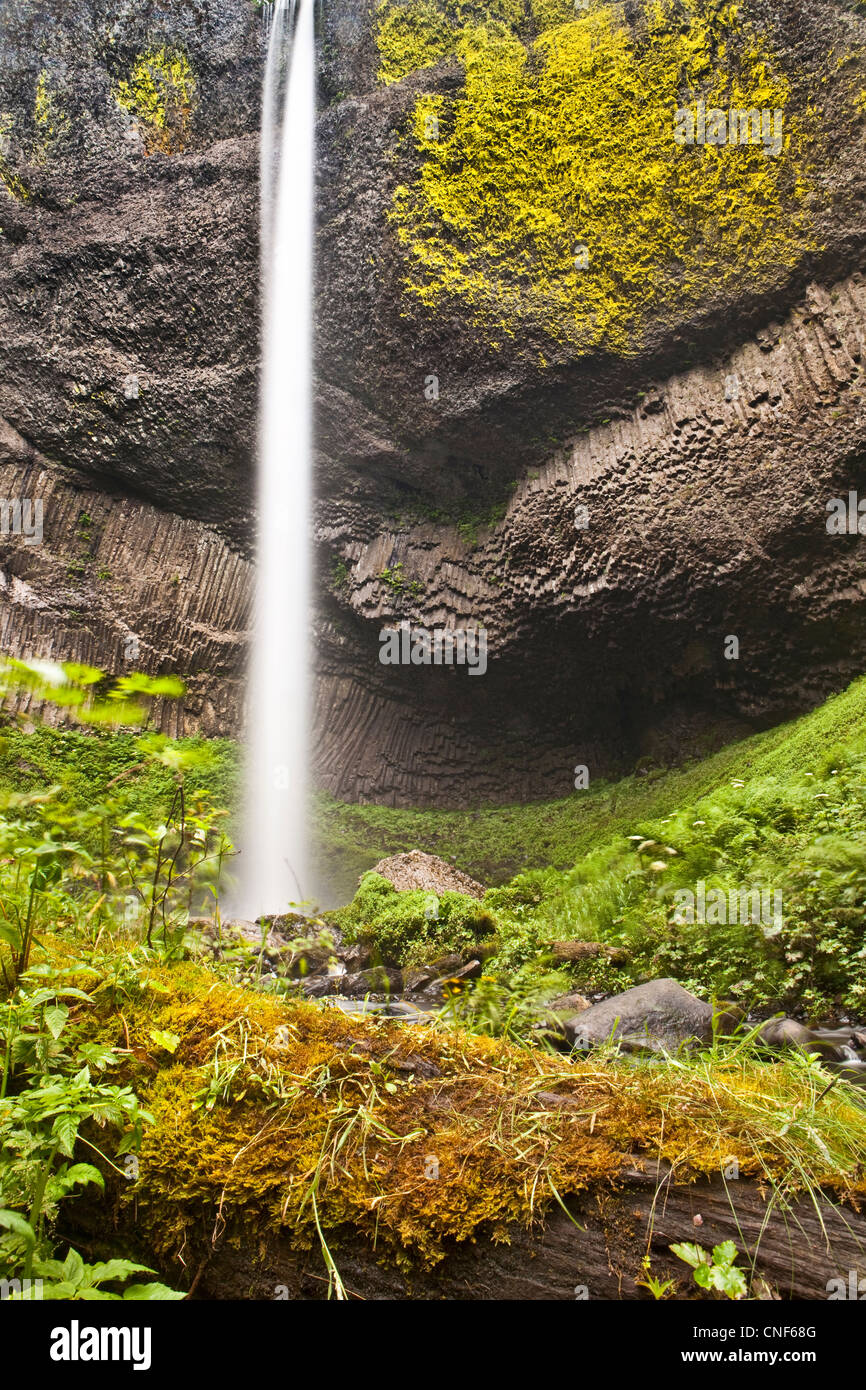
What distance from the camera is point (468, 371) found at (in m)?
12.2

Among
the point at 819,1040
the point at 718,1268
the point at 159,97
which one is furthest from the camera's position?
the point at 159,97

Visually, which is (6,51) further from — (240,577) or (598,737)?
(598,737)

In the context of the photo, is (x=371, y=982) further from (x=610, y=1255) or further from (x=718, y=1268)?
(x=718, y=1268)

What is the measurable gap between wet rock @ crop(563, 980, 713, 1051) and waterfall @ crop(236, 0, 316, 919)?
28.9 feet

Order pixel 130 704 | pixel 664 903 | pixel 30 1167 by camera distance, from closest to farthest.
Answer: pixel 30 1167 → pixel 130 704 → pixel 664 903

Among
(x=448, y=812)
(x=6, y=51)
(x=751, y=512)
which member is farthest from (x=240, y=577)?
(x=6, y=51)

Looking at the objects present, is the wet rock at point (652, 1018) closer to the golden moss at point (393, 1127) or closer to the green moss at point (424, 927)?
the golden moss at point (393, 1127)

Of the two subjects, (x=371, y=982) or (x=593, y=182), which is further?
(x=593, y=182)

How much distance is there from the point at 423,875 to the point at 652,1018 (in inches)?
217

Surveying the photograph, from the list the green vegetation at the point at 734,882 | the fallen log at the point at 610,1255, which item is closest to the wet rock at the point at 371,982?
the green vegetation at the point at 734,882

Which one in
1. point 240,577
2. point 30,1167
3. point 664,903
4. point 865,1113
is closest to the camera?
point 30,1167

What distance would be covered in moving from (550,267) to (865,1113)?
40.7ft

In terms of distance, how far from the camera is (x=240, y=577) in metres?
13.7

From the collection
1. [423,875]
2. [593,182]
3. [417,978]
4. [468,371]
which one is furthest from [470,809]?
[593,182]
